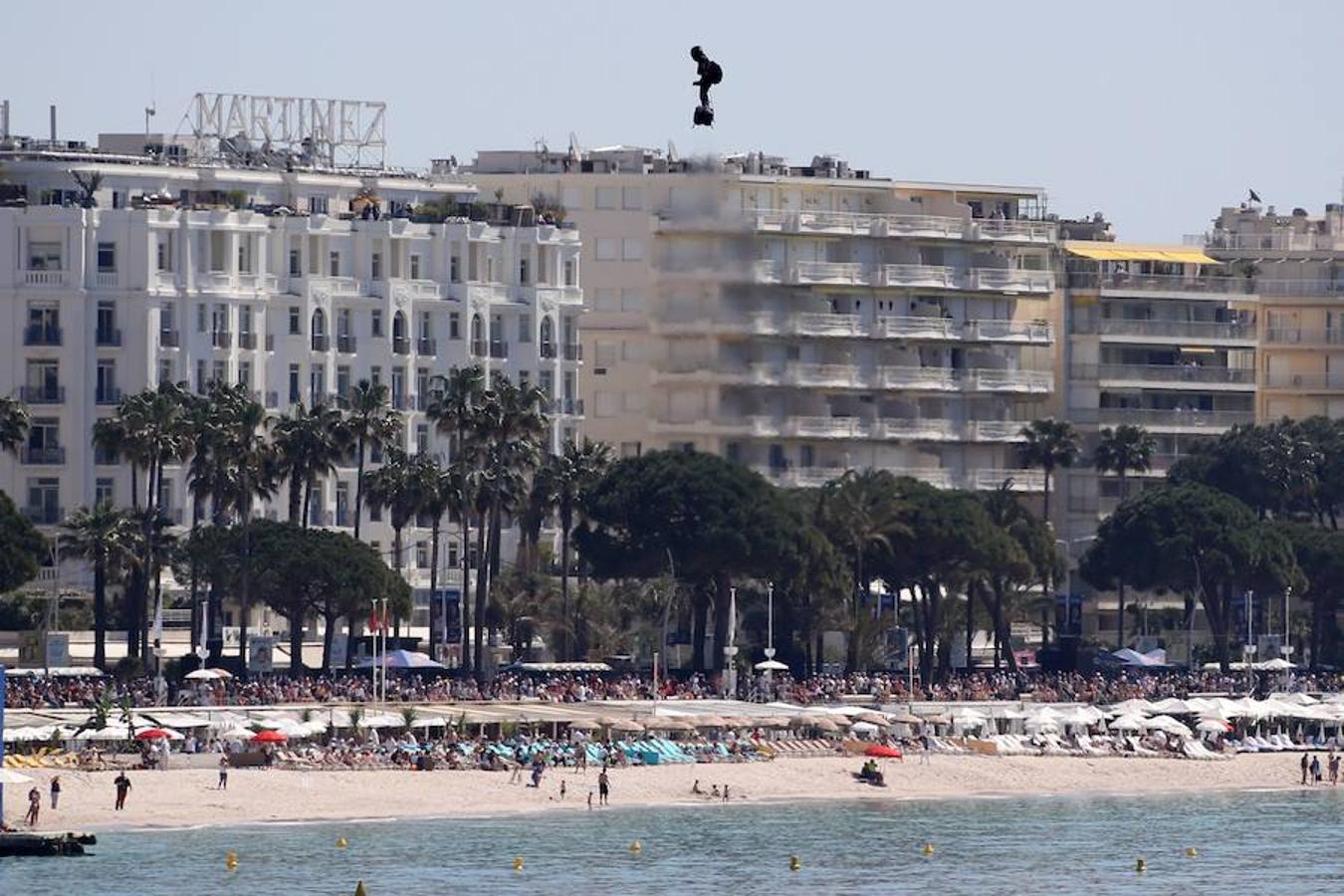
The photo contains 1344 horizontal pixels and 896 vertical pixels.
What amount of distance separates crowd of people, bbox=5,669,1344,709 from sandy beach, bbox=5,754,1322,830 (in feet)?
30.7

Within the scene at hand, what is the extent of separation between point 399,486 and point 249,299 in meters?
17.9

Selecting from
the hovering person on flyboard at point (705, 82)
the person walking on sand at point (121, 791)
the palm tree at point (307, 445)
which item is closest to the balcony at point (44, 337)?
the palm tree at point (307, 445)

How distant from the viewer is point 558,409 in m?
197

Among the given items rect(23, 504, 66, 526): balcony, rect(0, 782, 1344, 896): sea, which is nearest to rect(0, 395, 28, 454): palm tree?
rect(23, 504, 66, 526): balcony

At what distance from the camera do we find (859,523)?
589ft

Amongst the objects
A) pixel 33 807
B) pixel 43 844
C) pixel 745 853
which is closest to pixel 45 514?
pixel 33 807

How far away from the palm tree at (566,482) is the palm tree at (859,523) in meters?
9.55

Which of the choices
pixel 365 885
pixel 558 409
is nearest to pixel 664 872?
pixel 365 885

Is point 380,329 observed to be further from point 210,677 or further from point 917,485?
point 210,677

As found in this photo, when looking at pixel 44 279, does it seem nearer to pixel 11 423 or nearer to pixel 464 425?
pixel 11 423

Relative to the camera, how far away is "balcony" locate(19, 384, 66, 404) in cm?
18000

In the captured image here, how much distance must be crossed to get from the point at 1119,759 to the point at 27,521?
41.6 metres

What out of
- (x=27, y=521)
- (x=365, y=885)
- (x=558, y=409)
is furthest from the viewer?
(x=558, y=409)

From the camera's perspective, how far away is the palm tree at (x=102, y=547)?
160500 millimetres
